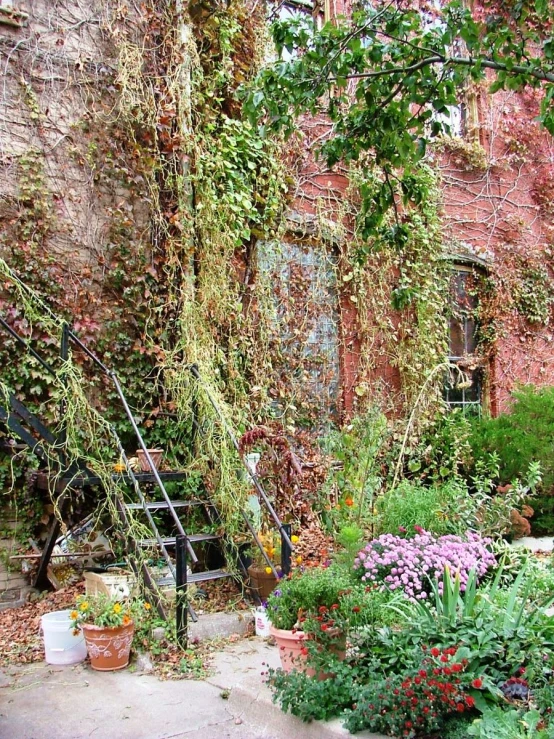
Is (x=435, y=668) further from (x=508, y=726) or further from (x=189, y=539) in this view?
(x=189, y=539)

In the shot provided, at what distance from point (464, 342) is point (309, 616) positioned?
266 inches

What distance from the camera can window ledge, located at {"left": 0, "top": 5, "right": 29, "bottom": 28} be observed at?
6.16 metres

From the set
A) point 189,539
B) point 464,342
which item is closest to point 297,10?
point 464,342

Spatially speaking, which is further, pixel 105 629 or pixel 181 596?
pixel 181 596

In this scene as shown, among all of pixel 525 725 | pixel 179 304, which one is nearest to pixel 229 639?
pixel 525 725

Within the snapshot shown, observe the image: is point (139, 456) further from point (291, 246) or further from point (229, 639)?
point (291, 246)

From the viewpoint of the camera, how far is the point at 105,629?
4309 millimetres

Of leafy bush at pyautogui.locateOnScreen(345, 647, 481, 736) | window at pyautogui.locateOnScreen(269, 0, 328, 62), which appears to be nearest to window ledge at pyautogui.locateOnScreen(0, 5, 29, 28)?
window at pyautogui.locateOnScreen(269, 0, 328, 62)

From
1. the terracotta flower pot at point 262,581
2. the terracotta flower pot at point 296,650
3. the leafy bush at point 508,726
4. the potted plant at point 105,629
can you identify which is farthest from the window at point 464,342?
the leafy bush at point 508,726

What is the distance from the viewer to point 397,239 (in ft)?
18.1

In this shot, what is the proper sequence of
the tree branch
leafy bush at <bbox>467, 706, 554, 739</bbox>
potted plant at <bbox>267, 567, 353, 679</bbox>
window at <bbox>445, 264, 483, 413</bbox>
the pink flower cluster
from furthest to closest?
window at <bbox>445, 264, 483, 413</bbox> < the tree branch < the pink flower cluster < potted plant at <bbox>267, 567, 353, 679</bbox> < leafy bush at <bbox>467, 706, 554, 739</bbox>

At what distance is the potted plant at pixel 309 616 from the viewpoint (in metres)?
3.39

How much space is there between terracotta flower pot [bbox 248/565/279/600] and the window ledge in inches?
198

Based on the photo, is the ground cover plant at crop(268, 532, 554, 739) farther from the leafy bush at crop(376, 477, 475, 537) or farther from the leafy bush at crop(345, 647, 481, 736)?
the leafy bush at crop(376, 477, 475, 537)
